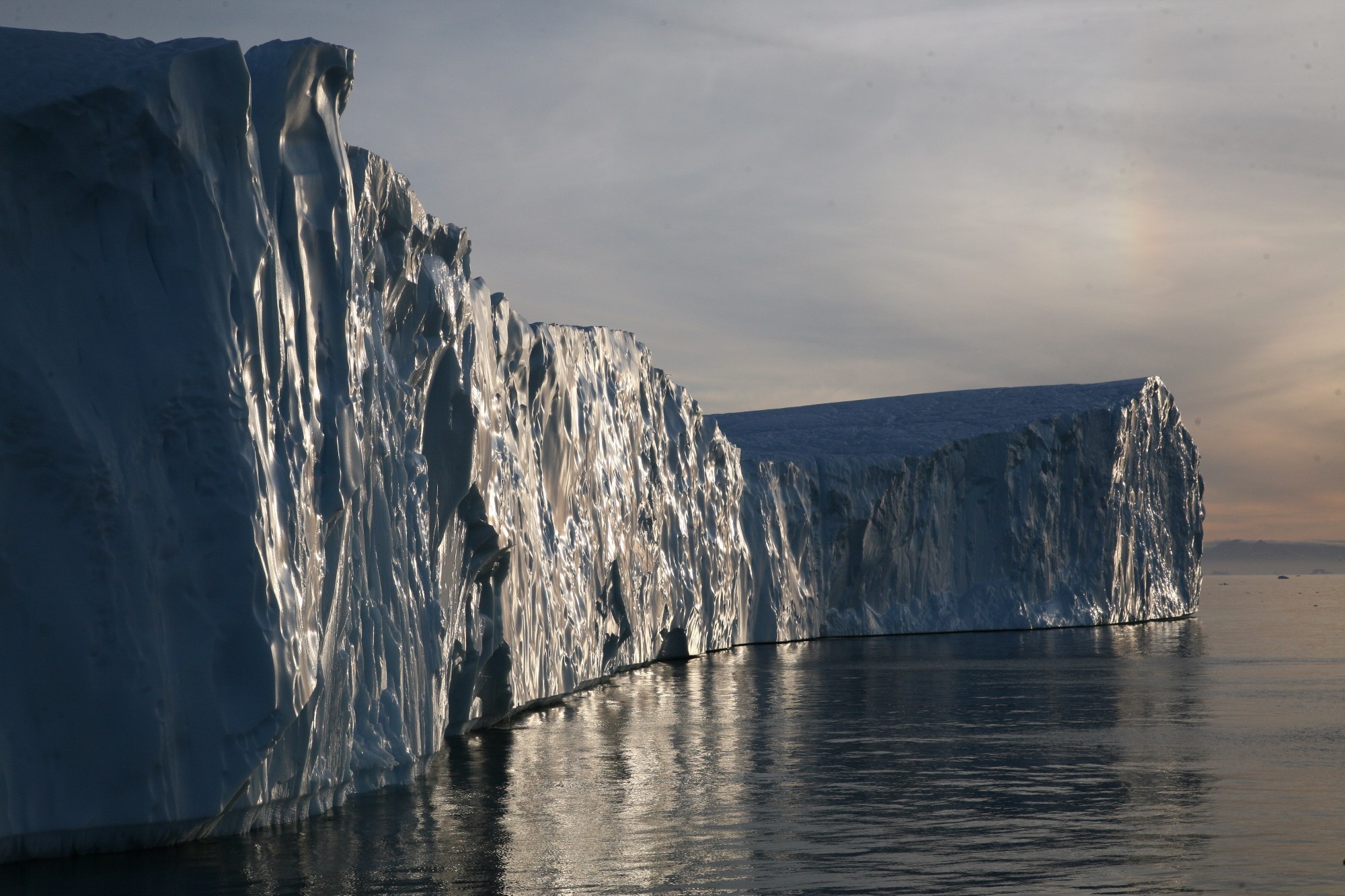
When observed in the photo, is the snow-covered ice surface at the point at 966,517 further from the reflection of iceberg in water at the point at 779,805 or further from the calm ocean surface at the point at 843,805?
the reflection of iceberg in water at the point at 779,805

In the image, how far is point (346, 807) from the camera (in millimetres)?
11062

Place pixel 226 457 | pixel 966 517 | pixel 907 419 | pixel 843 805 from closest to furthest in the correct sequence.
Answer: pixel 226 457
pixel 843 805
pixel 966 517
pixel 907 419

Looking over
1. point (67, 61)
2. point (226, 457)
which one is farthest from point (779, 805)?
point (67, 61)

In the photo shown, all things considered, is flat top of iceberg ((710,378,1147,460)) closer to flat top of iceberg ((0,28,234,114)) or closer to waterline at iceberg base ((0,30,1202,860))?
waterline at iceberg base ((0,30,1202,860))

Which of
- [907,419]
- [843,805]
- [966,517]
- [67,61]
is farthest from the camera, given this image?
[907,419]

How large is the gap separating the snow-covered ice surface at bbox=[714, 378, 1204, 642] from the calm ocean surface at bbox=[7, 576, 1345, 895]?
1896 centimetres

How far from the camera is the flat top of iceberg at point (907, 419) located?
46312 millimetres

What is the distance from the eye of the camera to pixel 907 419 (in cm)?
5188

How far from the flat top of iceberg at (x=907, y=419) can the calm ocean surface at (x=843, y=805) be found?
23.5 meters

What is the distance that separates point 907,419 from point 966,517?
7.00m

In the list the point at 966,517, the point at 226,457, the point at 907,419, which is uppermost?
the point at 907,419

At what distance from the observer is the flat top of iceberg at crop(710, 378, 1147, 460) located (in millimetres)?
46312

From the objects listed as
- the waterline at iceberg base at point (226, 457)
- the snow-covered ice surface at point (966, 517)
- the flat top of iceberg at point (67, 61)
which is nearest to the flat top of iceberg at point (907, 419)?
the snow-covered ice surface at point (966, 517)

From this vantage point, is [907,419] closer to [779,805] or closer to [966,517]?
[966,517]
